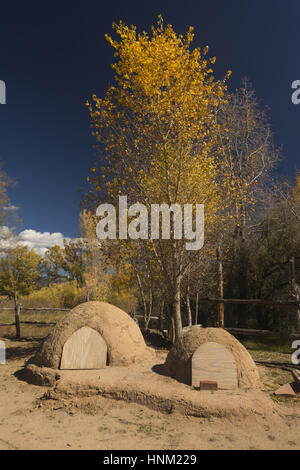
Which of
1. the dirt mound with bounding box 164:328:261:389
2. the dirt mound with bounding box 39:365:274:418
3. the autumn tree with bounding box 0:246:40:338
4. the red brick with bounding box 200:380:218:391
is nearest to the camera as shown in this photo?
the dirt mound with bounding box 39:365:274:418

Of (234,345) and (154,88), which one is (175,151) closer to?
(154,88)

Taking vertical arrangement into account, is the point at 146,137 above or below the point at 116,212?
above

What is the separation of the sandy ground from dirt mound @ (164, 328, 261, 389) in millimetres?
682

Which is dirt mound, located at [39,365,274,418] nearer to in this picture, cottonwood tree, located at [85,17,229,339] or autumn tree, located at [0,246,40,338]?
cottonwood tree, located at [85,17,229,339]

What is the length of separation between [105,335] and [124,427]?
235cm

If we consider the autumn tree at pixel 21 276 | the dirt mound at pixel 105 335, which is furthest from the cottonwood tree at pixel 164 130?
the autumn tree at pixel 21 276

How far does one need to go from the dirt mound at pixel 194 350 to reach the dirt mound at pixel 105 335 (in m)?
1.04

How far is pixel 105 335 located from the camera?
6.81 meters

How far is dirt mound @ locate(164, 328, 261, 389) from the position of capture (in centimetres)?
580

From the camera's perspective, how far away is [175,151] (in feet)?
29.6

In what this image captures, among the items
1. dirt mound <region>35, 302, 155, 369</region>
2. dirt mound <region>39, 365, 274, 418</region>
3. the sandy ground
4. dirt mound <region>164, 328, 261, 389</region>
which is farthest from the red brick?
dirt mound <region>35, 302, 155, 369</region>

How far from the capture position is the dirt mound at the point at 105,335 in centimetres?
667

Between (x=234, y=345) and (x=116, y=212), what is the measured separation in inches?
210
